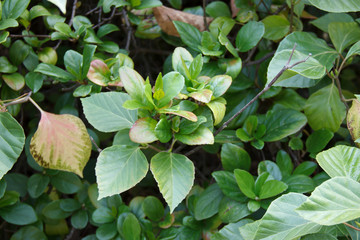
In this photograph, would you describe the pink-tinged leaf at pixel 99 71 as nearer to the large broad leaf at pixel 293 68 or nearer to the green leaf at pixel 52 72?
the green leaf at pixel 52 72

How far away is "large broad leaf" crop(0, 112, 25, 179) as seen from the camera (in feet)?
2.93

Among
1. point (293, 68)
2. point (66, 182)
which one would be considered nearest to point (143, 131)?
point (293, 68)

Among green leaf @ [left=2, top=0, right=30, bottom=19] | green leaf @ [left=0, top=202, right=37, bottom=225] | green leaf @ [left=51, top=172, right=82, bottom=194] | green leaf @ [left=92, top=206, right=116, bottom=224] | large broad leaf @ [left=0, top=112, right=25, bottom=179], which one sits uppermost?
green leaf @ [left=2, top=0, right=30, bottom=19]

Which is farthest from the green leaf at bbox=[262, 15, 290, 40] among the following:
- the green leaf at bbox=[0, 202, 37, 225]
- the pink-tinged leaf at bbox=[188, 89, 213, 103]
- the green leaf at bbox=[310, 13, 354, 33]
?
the green leaf at bbox=[0, 202, 37, 225]

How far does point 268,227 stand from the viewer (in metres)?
0.75

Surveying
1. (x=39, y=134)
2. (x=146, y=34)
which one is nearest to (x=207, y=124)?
(x=39, y=134)

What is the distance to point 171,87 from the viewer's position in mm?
861

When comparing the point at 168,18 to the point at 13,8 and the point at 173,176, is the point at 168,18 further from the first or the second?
the point at 173,176

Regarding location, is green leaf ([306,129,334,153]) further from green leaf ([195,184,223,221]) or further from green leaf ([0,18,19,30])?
green leaf ([0,18,19,30])

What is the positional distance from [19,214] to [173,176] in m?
0.57

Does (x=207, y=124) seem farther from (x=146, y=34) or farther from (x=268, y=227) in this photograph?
(x=146, y=34)

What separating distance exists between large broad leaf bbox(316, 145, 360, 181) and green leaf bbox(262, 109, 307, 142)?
0.74 feet

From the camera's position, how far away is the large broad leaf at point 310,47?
1.06m

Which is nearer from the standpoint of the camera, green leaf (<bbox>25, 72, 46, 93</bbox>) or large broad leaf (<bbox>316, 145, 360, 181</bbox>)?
large broad leaf (<bbox>316, 145, 360, 181</bbox>)
